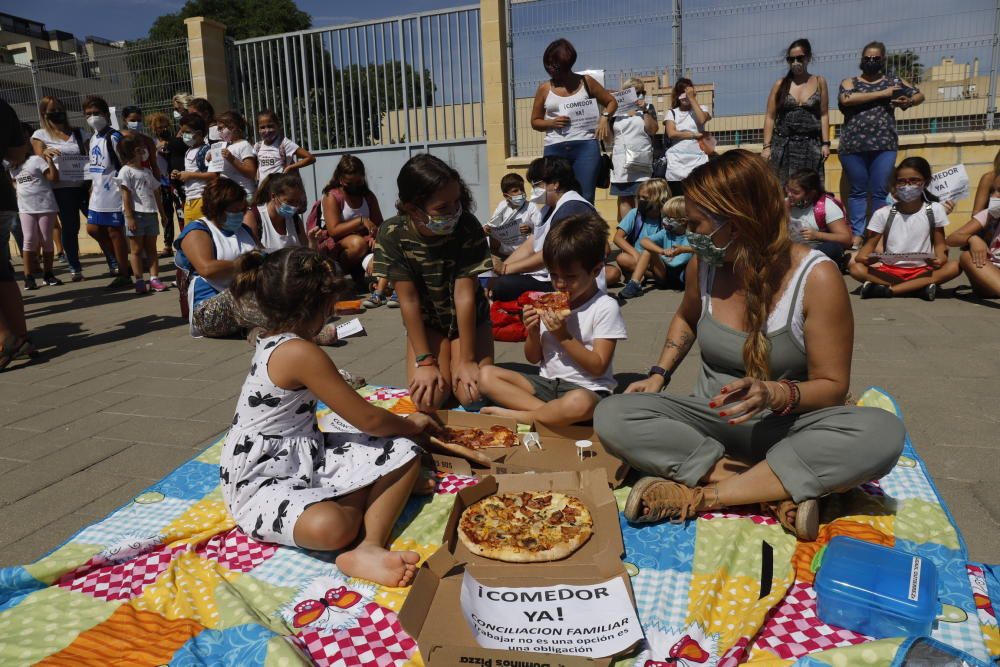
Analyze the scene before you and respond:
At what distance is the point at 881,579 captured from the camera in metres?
2.03

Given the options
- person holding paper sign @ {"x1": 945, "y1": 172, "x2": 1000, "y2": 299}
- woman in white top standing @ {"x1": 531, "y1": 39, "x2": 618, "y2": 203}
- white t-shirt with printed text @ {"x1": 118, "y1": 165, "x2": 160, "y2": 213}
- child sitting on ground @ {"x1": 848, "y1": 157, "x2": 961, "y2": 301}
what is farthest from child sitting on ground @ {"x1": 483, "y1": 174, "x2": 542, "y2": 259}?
white t-shirt with printed text @ {"x1": 118, "y1": 165, "x2": 160, "y2": 213}

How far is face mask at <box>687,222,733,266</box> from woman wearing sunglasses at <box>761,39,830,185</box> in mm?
6160

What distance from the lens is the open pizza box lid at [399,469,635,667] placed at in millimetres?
1843

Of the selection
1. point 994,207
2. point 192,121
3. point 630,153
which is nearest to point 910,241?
point 994,207

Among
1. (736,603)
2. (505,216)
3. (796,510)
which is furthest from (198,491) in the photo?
(505,216)

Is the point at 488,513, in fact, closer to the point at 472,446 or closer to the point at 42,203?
the point at 472,446

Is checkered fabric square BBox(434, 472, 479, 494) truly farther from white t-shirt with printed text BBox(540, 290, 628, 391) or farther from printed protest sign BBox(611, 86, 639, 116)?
printed protest sign BBox(611, 86, 639, 116)

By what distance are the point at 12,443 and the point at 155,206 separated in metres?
5.82

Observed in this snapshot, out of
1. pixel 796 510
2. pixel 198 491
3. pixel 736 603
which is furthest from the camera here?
pixel 198 491

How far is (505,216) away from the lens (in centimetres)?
756

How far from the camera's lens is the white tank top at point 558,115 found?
755cm

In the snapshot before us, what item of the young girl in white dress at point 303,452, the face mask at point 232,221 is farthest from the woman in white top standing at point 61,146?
the young girl in white dress at point 303,452

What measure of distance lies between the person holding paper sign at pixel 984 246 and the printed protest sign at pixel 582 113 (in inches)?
144

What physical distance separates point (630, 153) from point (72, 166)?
712 centimetres
